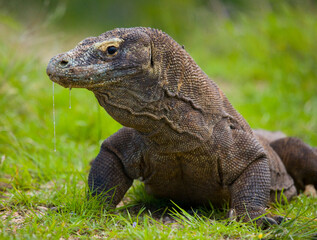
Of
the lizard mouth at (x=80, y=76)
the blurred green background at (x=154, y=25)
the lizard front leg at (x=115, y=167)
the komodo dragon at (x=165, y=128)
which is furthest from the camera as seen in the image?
the blurred green background at (x=154, y=25)

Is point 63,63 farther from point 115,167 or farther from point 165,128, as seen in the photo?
point 115,167

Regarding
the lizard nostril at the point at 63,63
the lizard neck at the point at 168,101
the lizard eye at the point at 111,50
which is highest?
the lizard eye at the point at 111,50

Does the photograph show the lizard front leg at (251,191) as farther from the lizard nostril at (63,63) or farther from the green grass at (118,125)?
the lizard nostril at (63,63)

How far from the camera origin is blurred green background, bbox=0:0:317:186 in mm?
5586

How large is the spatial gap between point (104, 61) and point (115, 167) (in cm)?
100

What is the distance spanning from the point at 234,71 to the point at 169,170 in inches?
300

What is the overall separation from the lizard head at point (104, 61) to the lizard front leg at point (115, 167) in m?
0.75

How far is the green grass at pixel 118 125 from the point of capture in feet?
10.7

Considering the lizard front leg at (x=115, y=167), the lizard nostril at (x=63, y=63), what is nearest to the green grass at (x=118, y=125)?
the lizard front leg at (x=115, y=167)

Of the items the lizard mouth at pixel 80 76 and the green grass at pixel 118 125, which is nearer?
the lizard mouth at pixel 80 76

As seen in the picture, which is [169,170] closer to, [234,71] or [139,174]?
[139,174]

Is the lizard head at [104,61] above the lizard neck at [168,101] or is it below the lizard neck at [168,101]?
above

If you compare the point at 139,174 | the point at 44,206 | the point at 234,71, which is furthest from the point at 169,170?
the point at 234,71

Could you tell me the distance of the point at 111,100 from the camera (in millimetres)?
3176
